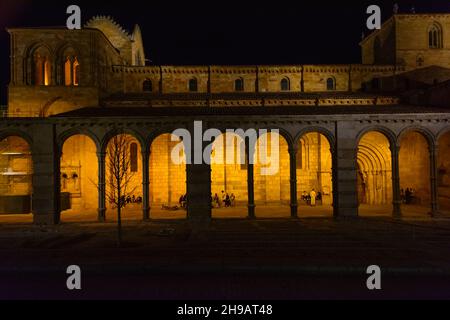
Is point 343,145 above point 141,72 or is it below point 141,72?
below

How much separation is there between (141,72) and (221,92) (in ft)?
27.4

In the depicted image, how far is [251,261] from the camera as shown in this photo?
12508 mm

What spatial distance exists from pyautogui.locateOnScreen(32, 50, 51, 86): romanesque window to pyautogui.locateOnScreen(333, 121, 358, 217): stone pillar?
81.7ft

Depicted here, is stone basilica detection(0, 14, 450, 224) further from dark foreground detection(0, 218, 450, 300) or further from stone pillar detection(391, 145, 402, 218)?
dark foreground detection(0, 218, 450, 300)

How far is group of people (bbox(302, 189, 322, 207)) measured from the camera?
1154 inches

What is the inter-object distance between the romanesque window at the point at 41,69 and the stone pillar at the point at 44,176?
427 inches

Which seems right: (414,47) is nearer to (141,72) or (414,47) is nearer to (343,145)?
(343,145)

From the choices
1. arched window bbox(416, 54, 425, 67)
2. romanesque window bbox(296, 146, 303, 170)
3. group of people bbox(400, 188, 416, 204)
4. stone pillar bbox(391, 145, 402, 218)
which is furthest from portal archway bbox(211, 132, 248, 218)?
arched window bbox(416, 54, 425, 67)

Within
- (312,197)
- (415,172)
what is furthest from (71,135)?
(415,172)

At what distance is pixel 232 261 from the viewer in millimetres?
12484

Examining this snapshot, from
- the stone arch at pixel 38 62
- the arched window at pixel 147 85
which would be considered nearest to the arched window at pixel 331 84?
the arched window at pixel 147 85

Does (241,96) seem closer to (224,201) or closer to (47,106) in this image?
(224,201)

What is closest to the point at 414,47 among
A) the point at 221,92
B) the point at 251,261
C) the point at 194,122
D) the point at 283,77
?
the point at 283,77
